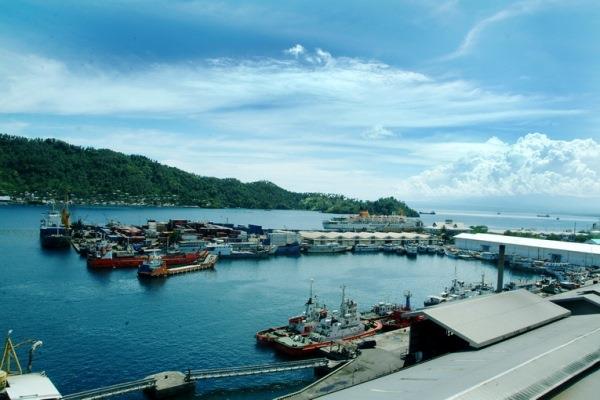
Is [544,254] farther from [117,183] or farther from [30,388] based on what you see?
[117,183]

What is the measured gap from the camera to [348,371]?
54.2 feet

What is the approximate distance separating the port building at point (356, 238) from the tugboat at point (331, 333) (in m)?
38.7

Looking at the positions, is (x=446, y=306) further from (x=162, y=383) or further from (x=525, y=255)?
(x=525, y=255)

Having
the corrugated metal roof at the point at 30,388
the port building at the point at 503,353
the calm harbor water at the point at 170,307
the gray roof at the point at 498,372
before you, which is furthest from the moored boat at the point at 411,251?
the corrugated metal roof at the point at 30,388

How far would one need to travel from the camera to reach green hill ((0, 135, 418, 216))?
133375 mm

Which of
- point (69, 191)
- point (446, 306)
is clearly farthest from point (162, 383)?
point (69, 191)

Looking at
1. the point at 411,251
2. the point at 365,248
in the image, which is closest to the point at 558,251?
the point at 411,251

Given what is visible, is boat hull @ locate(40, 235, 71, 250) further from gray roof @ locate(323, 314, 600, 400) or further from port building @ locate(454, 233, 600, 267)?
gray roof @ locate(323, 314, 600, 400)

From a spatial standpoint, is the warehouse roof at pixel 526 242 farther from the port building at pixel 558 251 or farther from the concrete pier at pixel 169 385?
the concrete pier at pixel 169 385

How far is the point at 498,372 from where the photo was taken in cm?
1049

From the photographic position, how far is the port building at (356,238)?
63175 millimetres

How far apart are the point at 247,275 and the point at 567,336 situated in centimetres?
2889

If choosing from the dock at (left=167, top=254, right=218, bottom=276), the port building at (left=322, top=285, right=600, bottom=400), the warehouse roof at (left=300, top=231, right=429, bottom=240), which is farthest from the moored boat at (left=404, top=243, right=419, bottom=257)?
the port building at (left=322, top=285, right=600, bottom=400)

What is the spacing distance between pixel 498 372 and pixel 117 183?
156m
